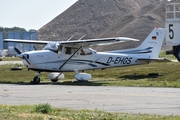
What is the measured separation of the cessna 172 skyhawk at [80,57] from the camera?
26312 millimetres

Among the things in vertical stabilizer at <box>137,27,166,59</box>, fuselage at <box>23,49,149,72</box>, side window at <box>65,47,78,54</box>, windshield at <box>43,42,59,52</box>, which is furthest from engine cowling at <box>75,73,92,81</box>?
vertical stabilizer at <box>137,27,166,59</box>

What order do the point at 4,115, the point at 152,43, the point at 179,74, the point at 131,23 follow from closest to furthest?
1. the point at 4,115
2. the point at 179,74
3. the point at 152,43
4. the point at 131,23

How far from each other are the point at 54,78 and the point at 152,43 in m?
6.08

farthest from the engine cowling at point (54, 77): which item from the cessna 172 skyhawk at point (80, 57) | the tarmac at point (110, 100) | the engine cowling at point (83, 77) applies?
the tarmac at point (110, 100)

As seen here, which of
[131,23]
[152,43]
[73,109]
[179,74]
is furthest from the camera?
[131,23]

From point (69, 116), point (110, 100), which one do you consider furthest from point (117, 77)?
point (69, 116)

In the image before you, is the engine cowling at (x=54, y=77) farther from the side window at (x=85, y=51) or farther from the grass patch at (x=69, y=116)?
the grass patch at (x=69, y=116)

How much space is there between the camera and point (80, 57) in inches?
1093

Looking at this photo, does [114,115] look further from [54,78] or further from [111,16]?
[111,16]

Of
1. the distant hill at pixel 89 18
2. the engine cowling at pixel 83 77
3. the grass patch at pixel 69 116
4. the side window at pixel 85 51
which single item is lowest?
the engine cowling at pixel 83 77

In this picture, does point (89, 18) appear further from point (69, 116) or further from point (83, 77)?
point (69, 116)

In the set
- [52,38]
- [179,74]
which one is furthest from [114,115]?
[52,38]

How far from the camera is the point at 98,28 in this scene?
400ft

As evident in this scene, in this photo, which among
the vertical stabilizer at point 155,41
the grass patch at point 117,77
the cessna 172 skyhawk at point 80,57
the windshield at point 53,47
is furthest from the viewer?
the vertical stabilizer at point 155,41
